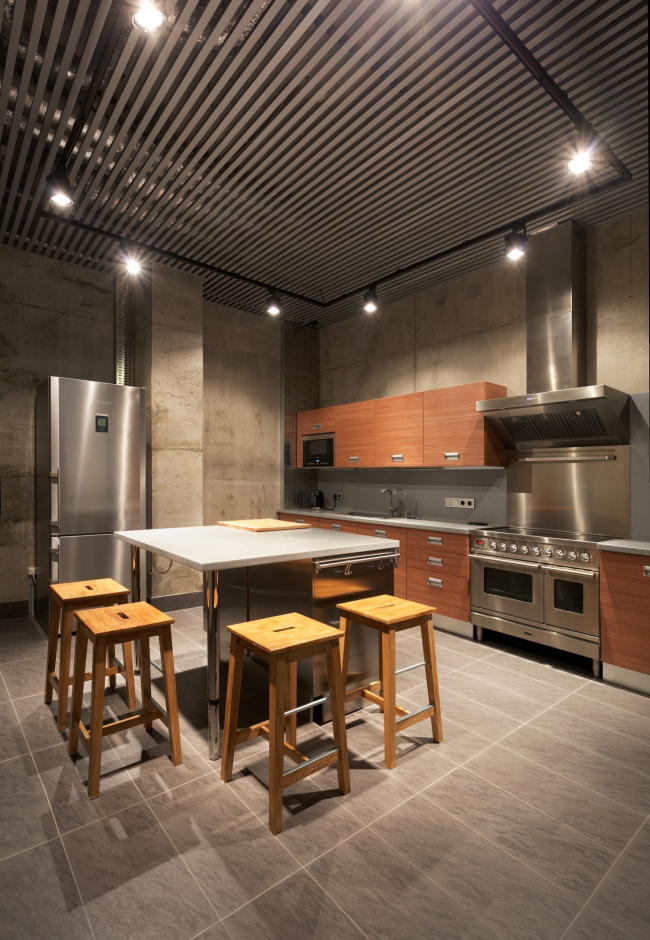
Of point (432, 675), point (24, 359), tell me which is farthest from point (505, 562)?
point (24, 359)

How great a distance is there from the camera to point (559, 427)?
3.95 m

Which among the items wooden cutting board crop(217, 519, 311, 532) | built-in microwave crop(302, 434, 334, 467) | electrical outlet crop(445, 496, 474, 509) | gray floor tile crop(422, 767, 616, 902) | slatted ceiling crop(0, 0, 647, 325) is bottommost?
gray floor tile crop(422, 767, 616, 902)

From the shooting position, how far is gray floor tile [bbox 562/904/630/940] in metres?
1.42

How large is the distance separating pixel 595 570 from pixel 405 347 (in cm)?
330

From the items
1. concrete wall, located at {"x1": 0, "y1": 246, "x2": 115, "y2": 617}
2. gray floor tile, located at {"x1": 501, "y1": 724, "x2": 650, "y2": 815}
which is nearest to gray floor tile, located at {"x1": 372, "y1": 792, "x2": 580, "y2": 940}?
gray floor tile, located at {"x1": 501, "y1": 724, "x2": 650, "y2": 815}

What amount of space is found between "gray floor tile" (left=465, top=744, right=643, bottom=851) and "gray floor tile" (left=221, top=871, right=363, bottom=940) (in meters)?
0.98

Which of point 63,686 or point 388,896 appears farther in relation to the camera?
point 63,686

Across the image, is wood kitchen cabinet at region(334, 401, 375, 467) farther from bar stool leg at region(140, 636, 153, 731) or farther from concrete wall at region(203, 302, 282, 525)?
bar stool leg at region(140, 636, 153, 731)

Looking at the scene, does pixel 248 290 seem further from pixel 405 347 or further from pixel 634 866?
pixel 634 866

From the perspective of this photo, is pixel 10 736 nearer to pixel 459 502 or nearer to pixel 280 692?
pixel 280 692

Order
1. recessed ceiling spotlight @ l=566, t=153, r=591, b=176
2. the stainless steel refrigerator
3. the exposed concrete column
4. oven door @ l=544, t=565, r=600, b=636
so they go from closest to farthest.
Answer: recessed ceiling spotlight @ l=566, t=153, r=591, b=176 < oven door @ l=544, t=565, r=600, b=636 < the stainless steel refrigerator < the exposed concrete column

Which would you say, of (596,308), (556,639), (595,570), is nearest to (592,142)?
(596,308)

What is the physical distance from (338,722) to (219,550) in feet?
3.05

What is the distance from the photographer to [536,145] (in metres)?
3.04
